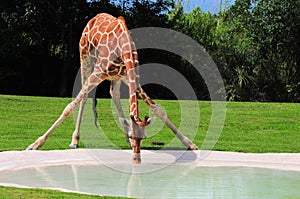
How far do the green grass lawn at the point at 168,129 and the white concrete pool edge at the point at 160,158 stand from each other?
1.03 meters

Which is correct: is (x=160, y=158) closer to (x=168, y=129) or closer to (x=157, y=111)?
(x=157, y=111)

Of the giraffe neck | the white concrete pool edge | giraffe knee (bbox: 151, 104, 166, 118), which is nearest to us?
the white concrete pool edge

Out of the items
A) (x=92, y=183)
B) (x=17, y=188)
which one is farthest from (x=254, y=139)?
(x=17, y=188)

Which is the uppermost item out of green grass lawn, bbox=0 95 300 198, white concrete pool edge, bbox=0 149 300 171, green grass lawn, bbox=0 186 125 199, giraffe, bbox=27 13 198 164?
giraffe, bbox=27 13 198 164

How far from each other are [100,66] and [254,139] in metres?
4.38

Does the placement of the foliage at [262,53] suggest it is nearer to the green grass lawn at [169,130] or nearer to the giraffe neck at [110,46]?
the green grass lawn at [169,130]

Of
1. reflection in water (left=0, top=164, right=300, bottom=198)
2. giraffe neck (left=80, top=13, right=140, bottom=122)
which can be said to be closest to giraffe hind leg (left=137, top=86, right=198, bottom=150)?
giraffe neck (left=80, top=13, right=140, bottom=122)

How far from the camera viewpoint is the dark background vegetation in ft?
81.7

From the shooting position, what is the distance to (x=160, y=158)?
33.9 feet

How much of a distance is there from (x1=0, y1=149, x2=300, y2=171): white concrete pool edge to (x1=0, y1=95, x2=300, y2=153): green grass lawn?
1.03 m

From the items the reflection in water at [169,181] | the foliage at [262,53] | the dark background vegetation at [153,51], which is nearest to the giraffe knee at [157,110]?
the reflection in water at [169,181]

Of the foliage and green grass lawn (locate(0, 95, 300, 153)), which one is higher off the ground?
the foliage

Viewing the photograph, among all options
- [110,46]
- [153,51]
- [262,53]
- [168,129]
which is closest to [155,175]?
[110,46]

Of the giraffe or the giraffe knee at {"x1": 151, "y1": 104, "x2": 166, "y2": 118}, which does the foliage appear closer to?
the giraffe
